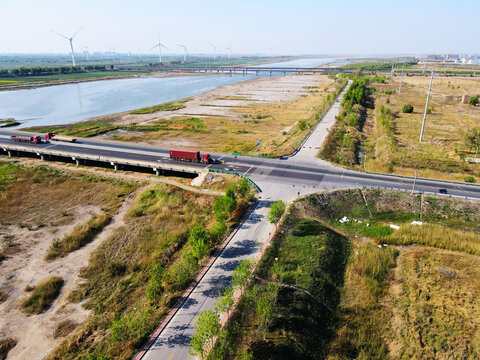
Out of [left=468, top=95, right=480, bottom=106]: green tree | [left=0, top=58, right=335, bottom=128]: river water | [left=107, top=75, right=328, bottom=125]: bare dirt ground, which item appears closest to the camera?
[left=468, top=95, right=480, bottom=106]: green tree

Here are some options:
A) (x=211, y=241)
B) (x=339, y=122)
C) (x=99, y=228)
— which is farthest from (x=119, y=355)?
(x=339, y=122)

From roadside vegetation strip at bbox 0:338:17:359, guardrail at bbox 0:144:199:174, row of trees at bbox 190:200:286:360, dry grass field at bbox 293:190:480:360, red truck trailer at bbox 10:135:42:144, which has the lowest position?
roadside vegetation strip at bbox 0:338:17:359

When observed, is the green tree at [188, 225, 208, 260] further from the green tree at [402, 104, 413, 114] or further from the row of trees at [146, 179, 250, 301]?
the green tree at [402, 104, 413, 114]

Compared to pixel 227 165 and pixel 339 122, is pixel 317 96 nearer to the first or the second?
pixel 339 122

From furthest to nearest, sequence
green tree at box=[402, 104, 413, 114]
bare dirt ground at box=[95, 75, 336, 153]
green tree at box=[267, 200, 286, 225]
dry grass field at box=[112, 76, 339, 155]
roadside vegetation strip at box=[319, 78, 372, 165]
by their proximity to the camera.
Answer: green tree at box=[402, 104, 413, 114] < bare dirt ground at box=[95, 75, 336, 153] < dry grass field at box=[112, 76, 339, 155] < roadside vegetation strip at box=[319, 78, 372, 165] < green tree at box=[267, 200, 286, 225]

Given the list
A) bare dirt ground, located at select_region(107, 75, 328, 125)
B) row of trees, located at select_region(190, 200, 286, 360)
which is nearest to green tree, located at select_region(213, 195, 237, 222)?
row of trees, located at select_region(190, 200, 286, 360)

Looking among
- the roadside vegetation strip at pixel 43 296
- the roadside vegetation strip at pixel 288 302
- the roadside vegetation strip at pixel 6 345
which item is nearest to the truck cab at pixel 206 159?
the roadside vegetation strip at pixel 288 302

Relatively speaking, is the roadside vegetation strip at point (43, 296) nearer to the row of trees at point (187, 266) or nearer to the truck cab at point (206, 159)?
the row of trees at point (187, 266)
